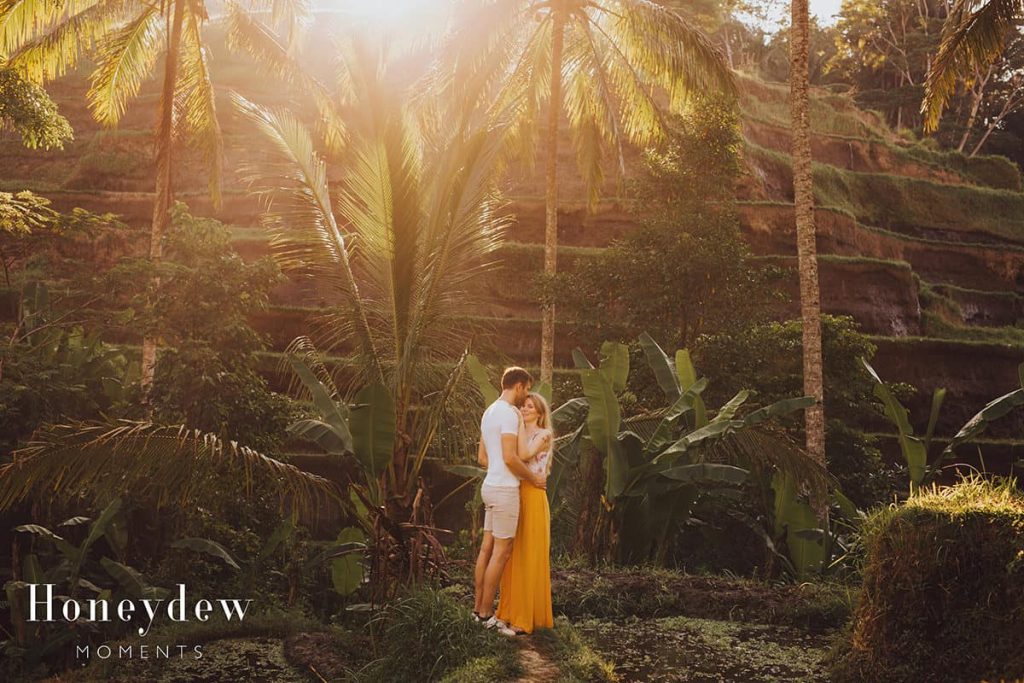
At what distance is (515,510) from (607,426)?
375cm

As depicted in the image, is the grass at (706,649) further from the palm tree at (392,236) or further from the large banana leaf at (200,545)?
the large banana leaf at (200,545)

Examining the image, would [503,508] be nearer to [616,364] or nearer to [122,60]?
[616,364]

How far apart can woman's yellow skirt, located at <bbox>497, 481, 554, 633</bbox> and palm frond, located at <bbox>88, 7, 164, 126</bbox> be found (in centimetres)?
1143

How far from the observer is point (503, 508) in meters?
6.59

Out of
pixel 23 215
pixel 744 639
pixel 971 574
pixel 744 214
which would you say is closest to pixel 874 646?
pixel 971 574

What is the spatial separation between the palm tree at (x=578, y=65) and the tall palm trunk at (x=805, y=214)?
76.5 inches

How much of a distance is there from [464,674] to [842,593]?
4553 millimetres

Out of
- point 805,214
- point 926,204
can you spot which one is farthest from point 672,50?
point 926,204

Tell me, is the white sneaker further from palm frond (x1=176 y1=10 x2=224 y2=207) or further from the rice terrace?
palm frond (x1=176 y1=10 x2=224 y2=207)

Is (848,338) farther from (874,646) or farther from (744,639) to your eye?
(874,646)

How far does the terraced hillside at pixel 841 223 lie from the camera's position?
2539 cm

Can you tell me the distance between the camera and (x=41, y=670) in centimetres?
1009

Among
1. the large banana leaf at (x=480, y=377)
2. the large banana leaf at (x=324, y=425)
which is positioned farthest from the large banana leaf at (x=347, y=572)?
the large banana leaf at (x=324, y=425)

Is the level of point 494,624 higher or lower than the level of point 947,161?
lower
